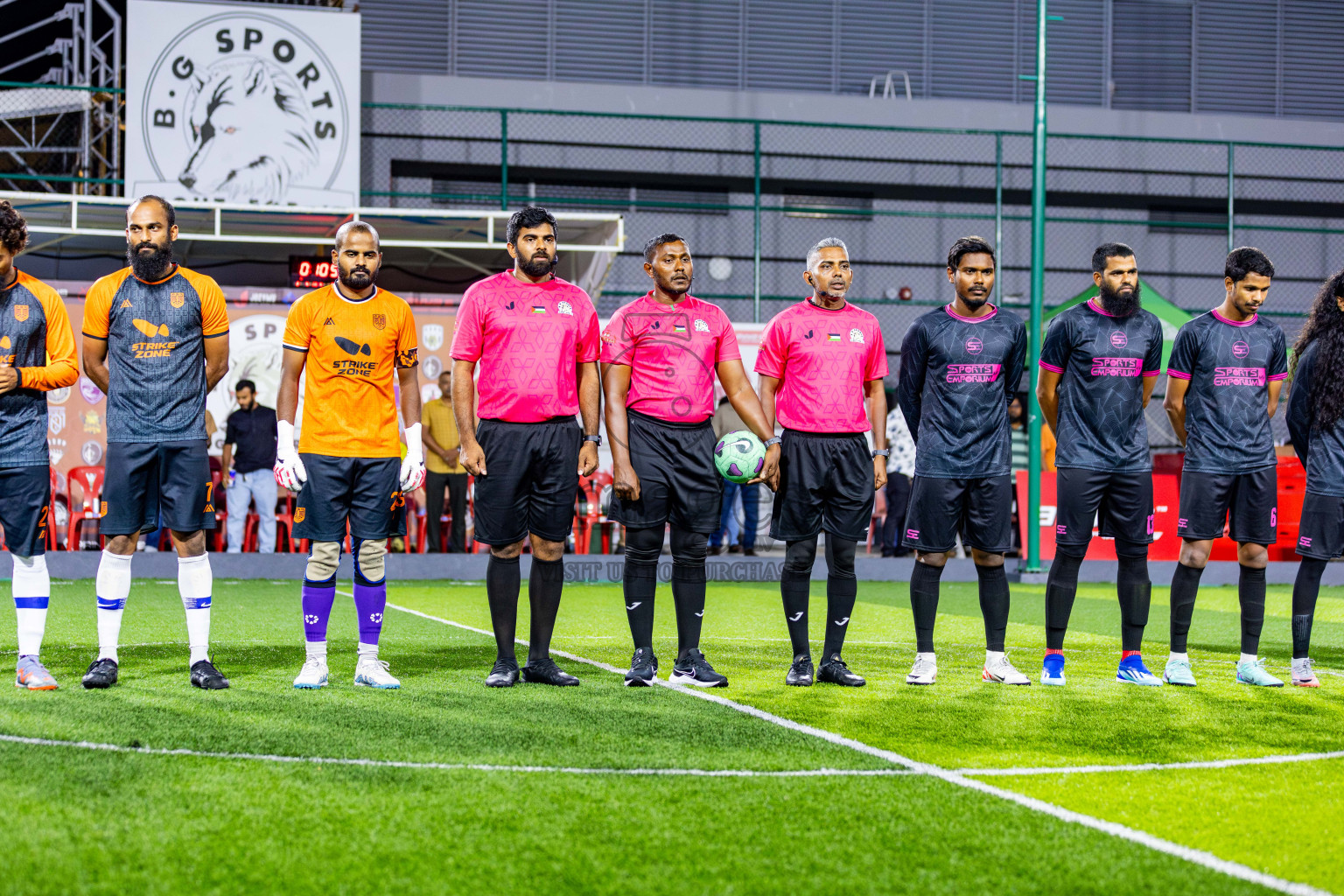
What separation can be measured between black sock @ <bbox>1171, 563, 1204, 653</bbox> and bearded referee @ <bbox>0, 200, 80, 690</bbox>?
5.25 meters

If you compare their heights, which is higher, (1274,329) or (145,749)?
(1274,329)

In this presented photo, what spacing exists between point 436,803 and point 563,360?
8.72 ft

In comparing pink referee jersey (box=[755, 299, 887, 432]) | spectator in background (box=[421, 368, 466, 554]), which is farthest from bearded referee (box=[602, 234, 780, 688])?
spectator in background (box=[421, 368, 466, 554])

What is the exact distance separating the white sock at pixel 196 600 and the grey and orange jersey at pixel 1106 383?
409cm

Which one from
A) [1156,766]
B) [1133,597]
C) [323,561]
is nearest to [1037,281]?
[1133,597]

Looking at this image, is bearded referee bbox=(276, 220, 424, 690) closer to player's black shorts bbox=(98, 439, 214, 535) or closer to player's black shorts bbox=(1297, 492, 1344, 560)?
player's black shorts bbox=(98, 439, 214, 535)

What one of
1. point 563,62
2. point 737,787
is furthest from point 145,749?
point 563,62

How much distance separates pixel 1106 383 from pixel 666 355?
2.17 metres

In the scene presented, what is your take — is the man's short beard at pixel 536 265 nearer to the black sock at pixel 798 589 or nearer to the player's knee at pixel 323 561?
the player's knee at pixel 323 561

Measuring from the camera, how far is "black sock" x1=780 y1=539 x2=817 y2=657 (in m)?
6.08

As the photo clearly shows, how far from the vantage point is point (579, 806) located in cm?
359

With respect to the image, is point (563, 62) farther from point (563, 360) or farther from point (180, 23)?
point (563, 360)

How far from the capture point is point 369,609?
5805 mm

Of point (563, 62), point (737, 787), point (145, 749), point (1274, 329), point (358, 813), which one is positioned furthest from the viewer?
point (563, 62)
